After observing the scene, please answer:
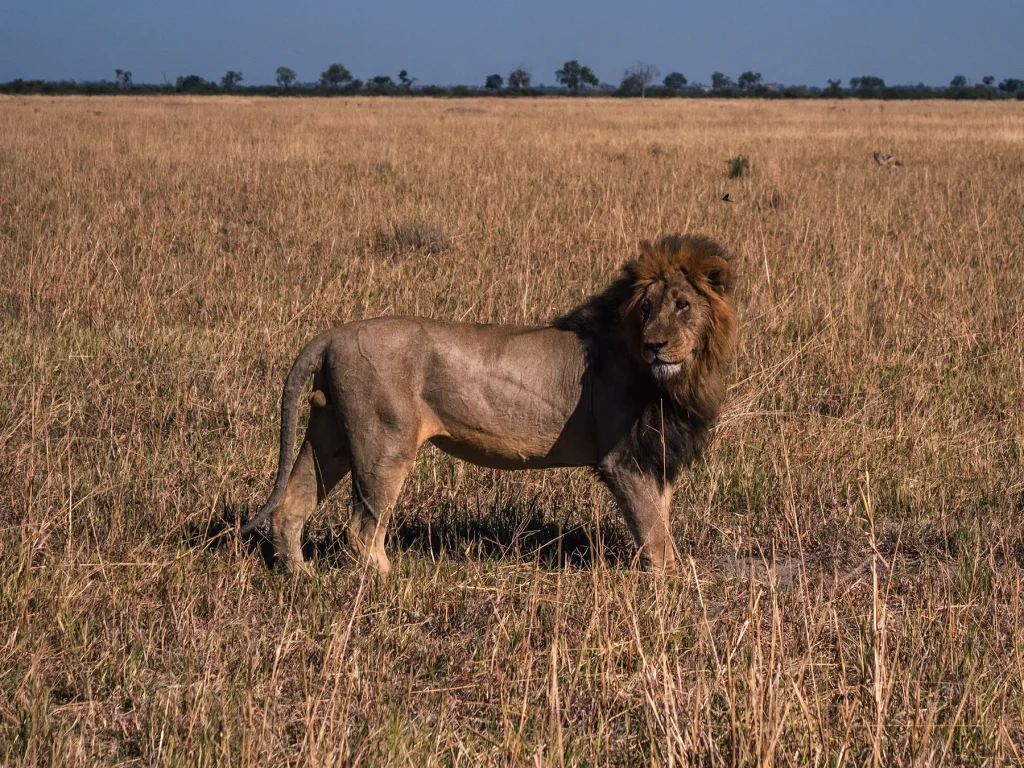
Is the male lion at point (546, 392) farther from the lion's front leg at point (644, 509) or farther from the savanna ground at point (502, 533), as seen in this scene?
the savanna ground at point (502, 533)

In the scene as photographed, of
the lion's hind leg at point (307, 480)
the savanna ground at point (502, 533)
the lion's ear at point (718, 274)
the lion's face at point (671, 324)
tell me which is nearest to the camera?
the savanna ground at point (502, 533)

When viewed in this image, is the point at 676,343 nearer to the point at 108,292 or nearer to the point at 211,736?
the point at 211,736

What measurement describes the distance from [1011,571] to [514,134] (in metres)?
20.9

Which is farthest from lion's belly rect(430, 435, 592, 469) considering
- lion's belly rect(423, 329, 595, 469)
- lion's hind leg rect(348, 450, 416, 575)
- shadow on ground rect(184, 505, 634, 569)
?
shadow on ground rect(184, 505, 634, 569)

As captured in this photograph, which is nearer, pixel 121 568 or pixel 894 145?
pixel 121 568

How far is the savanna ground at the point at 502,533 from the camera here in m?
2.75

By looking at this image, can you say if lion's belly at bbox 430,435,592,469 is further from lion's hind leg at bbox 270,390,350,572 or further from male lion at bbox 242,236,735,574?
lion's hind leg at bbox 270,390,350,572

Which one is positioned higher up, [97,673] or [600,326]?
[600,326]

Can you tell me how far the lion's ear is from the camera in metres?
3.68

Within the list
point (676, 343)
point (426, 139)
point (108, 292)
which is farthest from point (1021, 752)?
point (426, 139)

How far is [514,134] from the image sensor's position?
23.7 meters

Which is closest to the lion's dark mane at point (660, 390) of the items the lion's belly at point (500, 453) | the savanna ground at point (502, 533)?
the lion's belly at point (500, 453)

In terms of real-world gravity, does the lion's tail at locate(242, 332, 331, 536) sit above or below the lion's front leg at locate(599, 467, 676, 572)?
above

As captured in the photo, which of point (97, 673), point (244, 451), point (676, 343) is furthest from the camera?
point (244, 451)
